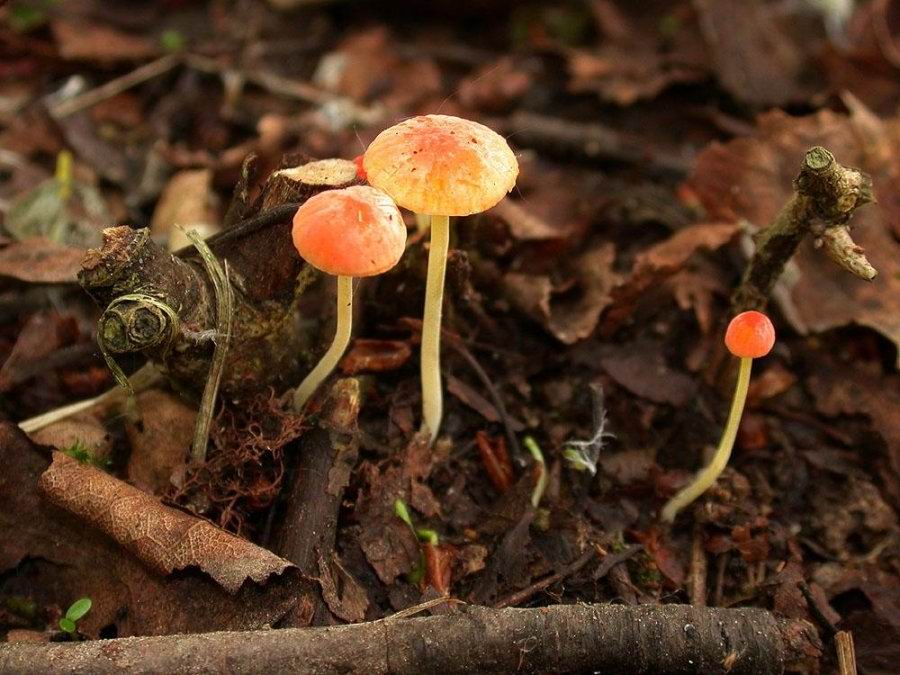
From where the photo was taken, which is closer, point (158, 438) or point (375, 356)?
point (158, 438)

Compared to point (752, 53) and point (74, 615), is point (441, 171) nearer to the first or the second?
point (74, 615)

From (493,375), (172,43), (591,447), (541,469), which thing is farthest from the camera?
(172,43)

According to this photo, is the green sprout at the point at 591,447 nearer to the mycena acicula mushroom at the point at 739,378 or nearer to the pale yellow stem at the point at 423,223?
the mycena acicula mushroom at the point at 739,378

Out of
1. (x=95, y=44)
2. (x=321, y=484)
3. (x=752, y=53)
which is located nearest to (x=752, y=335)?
(x=321, y=484)

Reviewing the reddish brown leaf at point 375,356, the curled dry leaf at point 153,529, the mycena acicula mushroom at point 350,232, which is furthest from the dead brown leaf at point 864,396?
the curled dry leaf at point 153,529

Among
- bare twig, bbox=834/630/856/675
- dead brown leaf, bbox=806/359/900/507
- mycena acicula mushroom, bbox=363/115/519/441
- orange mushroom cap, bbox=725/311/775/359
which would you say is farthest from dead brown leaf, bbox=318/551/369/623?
dead brown leaf, bbox=806/359/900/507

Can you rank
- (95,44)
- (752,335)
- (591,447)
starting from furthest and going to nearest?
(95,44) < (591,447) < (752,335)
